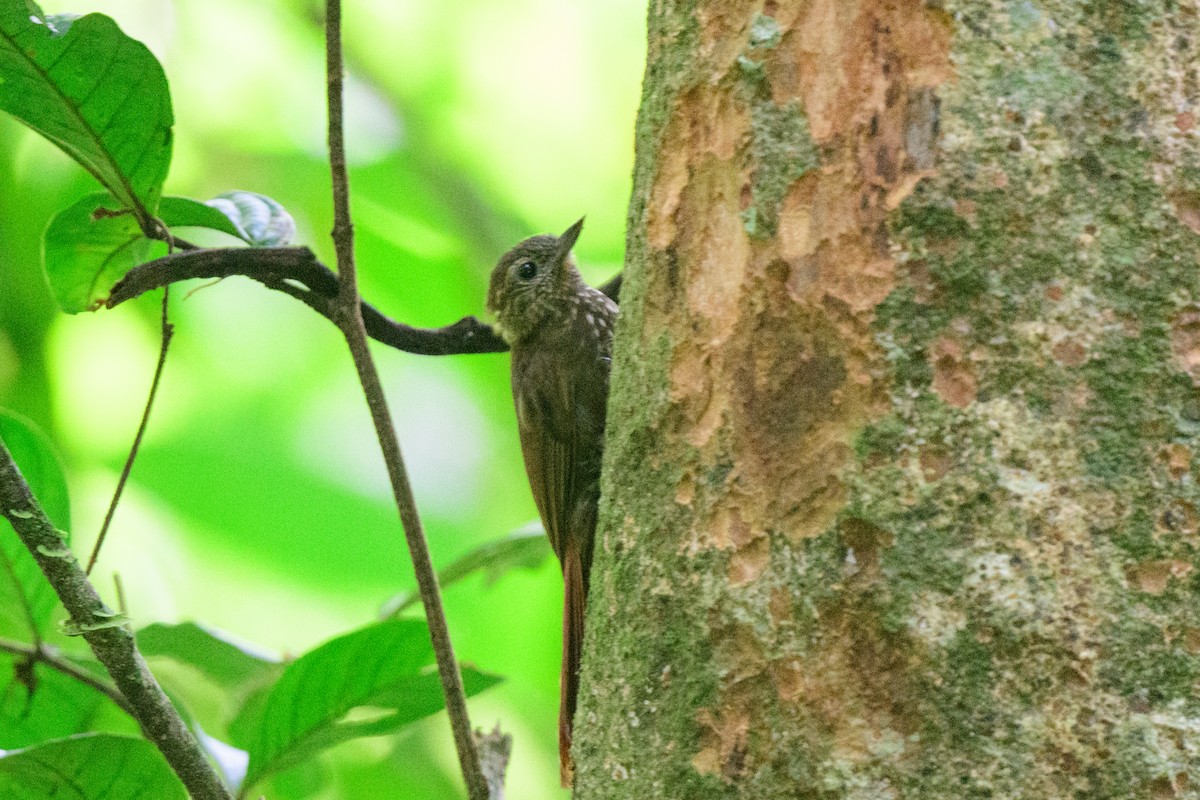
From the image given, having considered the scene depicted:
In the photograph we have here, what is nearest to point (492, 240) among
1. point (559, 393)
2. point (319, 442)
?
point (319, 442)

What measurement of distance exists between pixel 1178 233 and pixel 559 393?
1.61 m

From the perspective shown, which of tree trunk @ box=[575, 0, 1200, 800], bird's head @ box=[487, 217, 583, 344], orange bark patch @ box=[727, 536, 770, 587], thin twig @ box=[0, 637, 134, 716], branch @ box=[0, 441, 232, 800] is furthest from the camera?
bird's head @ box=[487, 217, 583, 344]

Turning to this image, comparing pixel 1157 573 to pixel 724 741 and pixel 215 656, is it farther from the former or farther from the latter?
pixel 215 656

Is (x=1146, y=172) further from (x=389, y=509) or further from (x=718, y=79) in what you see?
(x=389, y=509)

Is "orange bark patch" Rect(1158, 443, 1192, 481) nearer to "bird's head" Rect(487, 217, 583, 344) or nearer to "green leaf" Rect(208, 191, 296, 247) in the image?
"green leaf" Rect(208, 191, 296, 247)

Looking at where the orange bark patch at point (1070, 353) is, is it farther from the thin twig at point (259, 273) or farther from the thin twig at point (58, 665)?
the thin twig at point (58, 665)

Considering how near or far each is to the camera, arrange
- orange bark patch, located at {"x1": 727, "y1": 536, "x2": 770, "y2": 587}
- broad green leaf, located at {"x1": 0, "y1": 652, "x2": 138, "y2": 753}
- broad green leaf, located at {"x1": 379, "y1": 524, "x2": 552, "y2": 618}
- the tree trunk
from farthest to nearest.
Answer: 1. broad green leaf, located at {"x1": 379, "y1": 524, "x2": 552, "y2": 618}
2. broad green leaf, located at {"x1": 0, "y1": 652, "x2": 138, "y2": 753}
3. orange bark patch, located at {"x1": 727, "y1": 536, "x2": 770, "y2": 587}
4. the tree trunk

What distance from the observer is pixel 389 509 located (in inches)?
151

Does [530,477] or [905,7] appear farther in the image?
[530,477]

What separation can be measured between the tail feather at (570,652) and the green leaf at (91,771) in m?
0.53

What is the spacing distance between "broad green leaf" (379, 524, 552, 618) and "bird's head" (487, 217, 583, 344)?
2.35ft

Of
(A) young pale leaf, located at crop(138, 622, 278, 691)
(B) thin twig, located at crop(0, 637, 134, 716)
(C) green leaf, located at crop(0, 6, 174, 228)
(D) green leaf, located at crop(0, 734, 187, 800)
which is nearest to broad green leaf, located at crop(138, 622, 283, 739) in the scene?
(A) young pale leaf, located at crop(138, 622, 278, 691)

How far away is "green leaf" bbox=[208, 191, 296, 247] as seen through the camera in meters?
1.65

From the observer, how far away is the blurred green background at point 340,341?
373 centimetres
